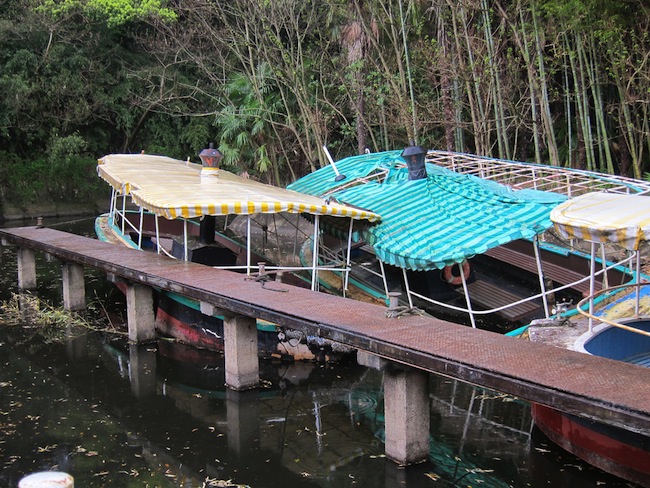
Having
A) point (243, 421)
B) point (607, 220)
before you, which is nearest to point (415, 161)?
point (243, 421)

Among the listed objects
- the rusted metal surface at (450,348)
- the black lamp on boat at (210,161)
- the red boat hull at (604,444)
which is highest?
the black lamp on boat at (210,161)

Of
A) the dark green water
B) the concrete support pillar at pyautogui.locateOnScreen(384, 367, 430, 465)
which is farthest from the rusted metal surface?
the dark green water

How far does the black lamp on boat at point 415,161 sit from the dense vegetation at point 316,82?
15.3 feet

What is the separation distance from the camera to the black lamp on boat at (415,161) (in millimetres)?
13594

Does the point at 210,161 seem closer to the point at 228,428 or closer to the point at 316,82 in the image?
the point at 228,428

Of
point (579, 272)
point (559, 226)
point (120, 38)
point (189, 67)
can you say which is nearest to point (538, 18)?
point (579, 272)

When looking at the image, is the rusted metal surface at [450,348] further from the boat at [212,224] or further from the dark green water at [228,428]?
the dark green water at [228,428]

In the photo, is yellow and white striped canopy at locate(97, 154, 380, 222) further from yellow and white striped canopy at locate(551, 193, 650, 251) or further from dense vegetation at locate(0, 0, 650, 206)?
dense vegetation at locate(0, 0, 650, 206)

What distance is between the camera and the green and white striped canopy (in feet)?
36.2

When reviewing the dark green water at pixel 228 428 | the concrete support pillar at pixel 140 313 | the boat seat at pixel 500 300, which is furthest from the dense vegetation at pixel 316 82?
the concrete support pillar at pixel 140 313

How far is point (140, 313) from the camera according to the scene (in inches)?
506

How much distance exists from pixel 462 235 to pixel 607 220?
392 centimetres

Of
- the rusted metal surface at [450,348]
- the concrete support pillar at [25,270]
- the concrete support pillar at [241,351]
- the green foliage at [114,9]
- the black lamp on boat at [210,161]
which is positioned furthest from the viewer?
the green foliage at [114,9]

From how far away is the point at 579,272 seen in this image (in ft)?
48.4
